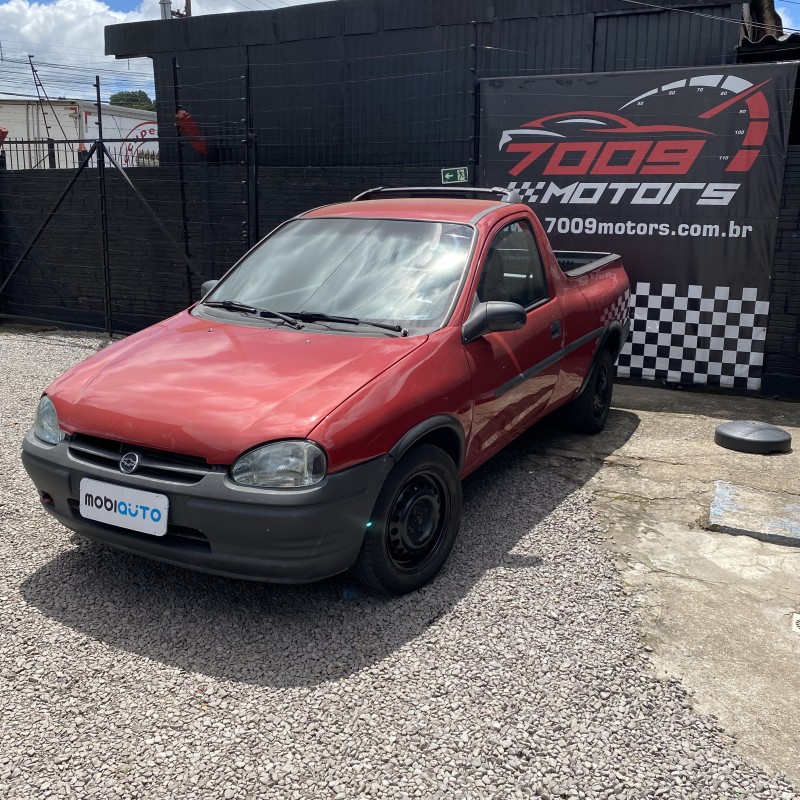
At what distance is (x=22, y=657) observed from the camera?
3.08m

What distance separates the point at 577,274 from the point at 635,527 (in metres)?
1.94

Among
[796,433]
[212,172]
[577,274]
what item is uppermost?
[212,172]

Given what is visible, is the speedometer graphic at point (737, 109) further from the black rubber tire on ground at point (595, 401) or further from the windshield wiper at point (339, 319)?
the windshield wiper at point (339, 319)

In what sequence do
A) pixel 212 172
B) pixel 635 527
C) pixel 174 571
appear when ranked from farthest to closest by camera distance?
pixel 212 172 < pixel 635 527 < pixel 174 571

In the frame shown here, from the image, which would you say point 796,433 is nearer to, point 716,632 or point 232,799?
point 716,632

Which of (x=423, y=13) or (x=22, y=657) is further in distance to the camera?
(x=423, y=13)

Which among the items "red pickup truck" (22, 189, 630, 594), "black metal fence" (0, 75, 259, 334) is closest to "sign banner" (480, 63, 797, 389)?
"red pickup truck" (22, 189, 630, 594)

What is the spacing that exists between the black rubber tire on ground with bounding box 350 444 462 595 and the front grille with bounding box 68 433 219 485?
0.71 meters

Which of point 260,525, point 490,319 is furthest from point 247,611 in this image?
point 490,319

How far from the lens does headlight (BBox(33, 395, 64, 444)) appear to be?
3.52 m

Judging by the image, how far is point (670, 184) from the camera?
7.31 meters

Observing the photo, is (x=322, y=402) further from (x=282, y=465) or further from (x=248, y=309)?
(x=248, y=309)

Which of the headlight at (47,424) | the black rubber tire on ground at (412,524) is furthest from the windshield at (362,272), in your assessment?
the headlight at (47,424)

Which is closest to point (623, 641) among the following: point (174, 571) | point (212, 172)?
point (174, 571)
